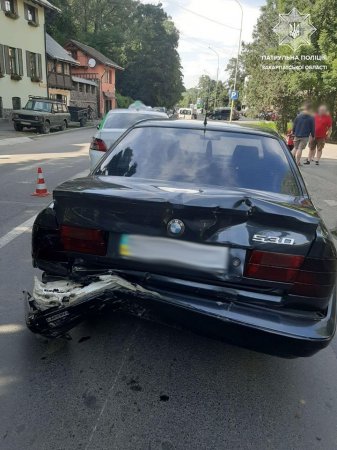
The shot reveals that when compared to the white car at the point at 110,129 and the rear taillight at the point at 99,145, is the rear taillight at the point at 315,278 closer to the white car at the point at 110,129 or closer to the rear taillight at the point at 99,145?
the white car at the point at 110,129

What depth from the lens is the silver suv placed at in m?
21.7

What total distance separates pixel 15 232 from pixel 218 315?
402cm

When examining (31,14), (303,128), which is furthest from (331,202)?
(31,14)

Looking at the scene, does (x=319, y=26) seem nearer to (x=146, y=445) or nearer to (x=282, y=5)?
(x=282, y=5)

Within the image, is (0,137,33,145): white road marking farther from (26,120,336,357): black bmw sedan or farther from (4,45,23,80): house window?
(26,120,336,357): black bmw sedan

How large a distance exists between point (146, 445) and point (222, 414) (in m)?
0.51

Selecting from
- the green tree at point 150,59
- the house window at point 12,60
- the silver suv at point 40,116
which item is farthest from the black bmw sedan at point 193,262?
the green tree at point 150,59

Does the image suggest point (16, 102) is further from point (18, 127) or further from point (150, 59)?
point (150, 59)

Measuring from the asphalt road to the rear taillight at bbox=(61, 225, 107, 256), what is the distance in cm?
82

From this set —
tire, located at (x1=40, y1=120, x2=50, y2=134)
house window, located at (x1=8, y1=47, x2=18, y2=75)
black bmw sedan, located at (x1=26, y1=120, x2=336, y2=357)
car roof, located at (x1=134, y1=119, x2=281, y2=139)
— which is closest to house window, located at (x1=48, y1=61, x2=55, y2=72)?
house window, located at (x1=8, y1=47, x2=18, y2=75)

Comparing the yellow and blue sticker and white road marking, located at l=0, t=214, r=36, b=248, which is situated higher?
the yellow and blue sticker

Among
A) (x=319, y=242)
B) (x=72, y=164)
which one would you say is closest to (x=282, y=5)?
(x=72, y=164)

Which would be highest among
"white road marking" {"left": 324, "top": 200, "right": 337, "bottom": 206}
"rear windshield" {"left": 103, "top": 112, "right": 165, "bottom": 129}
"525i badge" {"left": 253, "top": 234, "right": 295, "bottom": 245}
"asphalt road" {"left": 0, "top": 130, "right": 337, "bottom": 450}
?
"rear windshield" {"left": 103, "top": 112, "right": 165, "bottom": 129}

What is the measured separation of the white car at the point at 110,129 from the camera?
316 inches
